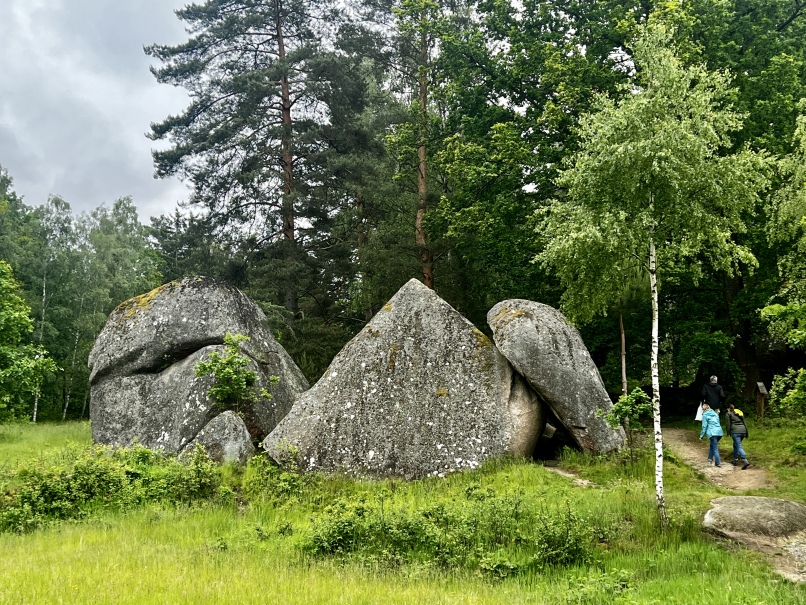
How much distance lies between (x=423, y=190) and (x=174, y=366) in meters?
12.9

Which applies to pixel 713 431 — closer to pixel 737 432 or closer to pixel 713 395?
pixel 737 432

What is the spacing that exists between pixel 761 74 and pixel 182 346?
19.9 metres

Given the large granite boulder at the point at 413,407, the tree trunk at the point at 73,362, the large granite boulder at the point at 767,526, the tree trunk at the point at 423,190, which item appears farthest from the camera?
the tree trunk at the point at 73,362

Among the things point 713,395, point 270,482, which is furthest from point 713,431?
point 270,482

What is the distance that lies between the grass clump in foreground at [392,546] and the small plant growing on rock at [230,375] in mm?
2665

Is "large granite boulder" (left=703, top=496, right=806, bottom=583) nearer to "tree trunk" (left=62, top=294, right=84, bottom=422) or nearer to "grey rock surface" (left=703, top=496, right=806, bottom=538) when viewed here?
"grey rock surface" (left=703, top=496, right=806, bottom=538)

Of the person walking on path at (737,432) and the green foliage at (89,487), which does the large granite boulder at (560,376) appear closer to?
the person walking on path at (737,432)

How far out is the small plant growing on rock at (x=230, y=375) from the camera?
14.6 metres

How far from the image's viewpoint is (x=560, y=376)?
13625 millimetres

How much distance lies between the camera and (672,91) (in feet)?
32.6

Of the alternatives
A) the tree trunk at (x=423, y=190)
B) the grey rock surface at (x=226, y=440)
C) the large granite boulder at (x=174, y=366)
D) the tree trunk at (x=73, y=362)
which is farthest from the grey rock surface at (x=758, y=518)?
the tree trunk at (x=73, y=362)

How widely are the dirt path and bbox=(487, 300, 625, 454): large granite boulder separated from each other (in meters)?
2.05

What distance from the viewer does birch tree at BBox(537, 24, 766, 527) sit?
9.65 meters

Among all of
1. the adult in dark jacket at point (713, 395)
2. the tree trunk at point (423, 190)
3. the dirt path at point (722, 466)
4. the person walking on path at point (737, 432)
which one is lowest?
the dirt path at point (722, 466)
